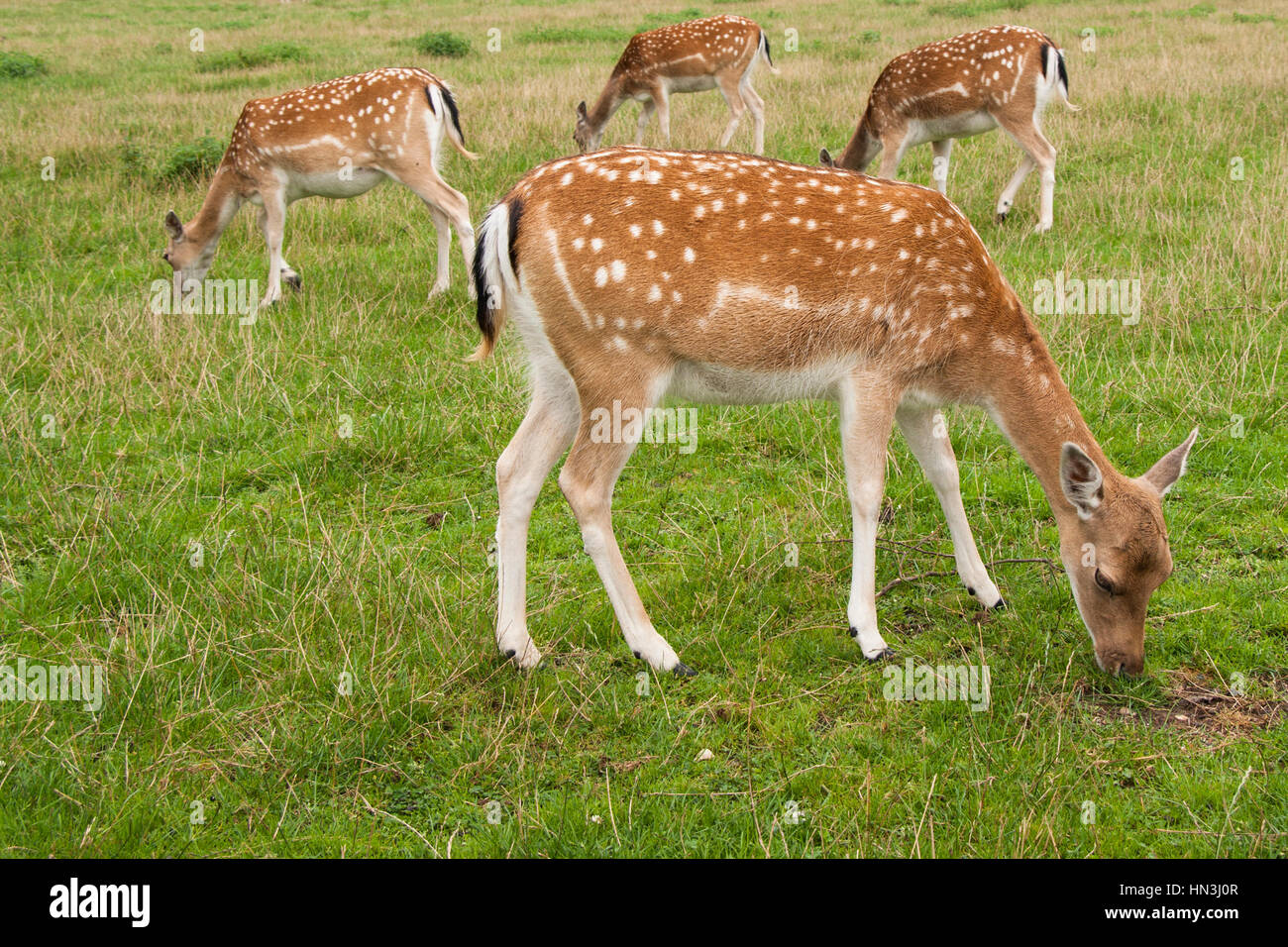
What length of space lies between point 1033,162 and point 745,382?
6602 millimetres

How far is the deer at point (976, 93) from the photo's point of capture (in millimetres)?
9797

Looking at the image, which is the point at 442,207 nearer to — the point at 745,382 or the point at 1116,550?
the point at 745,382

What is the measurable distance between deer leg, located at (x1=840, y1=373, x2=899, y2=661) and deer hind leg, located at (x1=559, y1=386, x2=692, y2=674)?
69 cm

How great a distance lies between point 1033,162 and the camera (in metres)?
9.78

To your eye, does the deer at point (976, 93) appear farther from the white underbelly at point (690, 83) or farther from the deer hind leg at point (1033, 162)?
the white underbelly at point (690, 83)

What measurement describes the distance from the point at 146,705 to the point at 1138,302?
235 inches

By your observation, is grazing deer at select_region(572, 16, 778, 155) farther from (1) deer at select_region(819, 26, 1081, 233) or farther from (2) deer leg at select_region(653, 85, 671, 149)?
(1) deer at select_region(819, 26, 1081, 233)

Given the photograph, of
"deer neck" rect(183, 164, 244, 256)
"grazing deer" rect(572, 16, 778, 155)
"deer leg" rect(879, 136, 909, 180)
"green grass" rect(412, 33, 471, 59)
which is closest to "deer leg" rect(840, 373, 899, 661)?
"deer leg" rect(879, 136, 909, 180)

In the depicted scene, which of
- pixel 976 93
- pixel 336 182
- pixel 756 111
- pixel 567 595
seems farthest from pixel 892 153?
pixel 567 595

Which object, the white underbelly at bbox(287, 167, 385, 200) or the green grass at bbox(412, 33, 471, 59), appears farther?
the green grass at bbox(412, 33, 471, 59)

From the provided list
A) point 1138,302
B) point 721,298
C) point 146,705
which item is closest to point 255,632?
point 146,705

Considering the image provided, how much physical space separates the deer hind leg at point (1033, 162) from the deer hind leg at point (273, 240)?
577 cm

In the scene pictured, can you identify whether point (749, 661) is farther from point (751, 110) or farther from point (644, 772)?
point (751, 110)

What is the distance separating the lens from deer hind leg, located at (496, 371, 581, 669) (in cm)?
431
